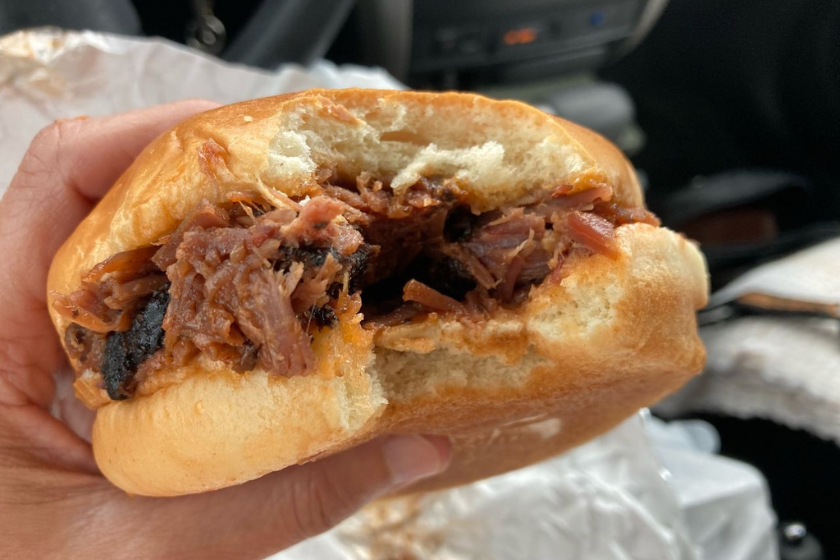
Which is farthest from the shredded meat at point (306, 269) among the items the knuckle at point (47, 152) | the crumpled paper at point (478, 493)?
the crumpled paper at point (478, 493)

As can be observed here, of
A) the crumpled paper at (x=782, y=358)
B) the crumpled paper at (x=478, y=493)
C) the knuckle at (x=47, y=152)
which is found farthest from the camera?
the crumpled paper at (x=782, y=358)

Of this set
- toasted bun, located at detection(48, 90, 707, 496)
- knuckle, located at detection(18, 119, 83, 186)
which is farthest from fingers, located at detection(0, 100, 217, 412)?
toasted bun, located at detection(48, 90, 707, 496)

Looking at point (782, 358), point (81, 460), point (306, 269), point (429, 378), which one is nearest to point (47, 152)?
point (81, 460)

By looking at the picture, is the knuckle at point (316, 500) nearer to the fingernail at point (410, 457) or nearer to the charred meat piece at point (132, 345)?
the fingernail at point (410, 457)

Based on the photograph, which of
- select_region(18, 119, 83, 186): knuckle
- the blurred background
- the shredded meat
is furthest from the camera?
the blurred background

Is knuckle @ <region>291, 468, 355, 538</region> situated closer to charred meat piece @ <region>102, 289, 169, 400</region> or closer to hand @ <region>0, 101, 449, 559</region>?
hand @ <region>0, 101, 449, 559</region>

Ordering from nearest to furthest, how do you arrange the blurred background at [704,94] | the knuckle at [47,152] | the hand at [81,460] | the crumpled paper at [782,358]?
the hand at [81,460]
the knuckle at [47,152]
the crumpled paper at [782,358]
the blurred background at [704,94]

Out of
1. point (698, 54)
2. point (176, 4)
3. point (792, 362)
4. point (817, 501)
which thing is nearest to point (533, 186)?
point (792, 362)
